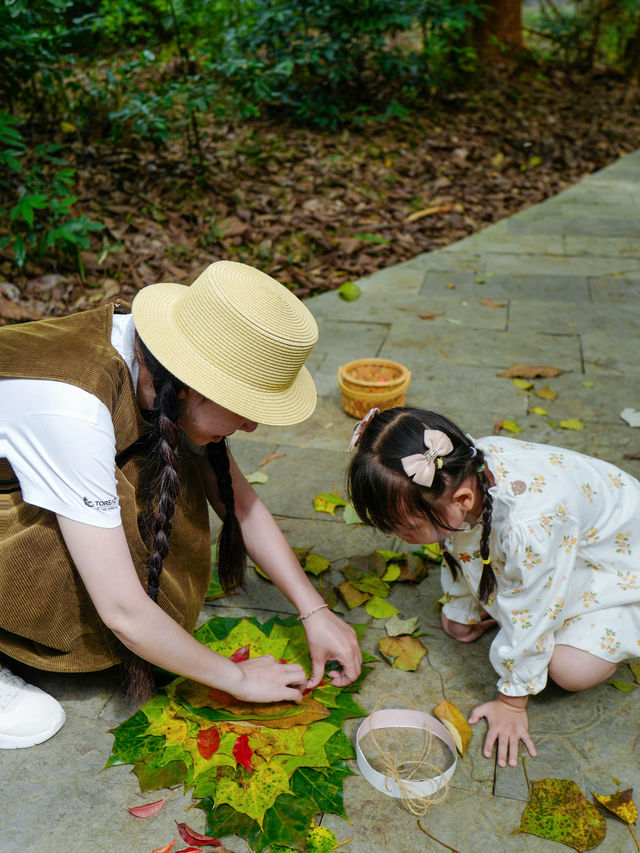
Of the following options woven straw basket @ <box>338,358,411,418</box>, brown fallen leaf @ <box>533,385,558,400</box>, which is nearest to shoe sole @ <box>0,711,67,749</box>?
woven straw basket @ <box>338,358,411,418</box>

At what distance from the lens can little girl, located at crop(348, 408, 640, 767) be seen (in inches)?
62.7

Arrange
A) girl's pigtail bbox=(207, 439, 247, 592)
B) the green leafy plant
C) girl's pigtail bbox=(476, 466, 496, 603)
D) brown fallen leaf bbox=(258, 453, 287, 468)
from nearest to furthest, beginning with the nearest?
girl's pigtail bbox=(476, 466, 496, 603), girl's pigtail bbox=(207, 439, 247, 592), brown fallen leaf bbox=(258, 453, 287, 468), the green leafy plant

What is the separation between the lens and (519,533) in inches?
63.6

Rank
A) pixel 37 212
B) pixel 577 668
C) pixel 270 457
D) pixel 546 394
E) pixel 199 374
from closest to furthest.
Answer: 1. pixel 199 374
2. pixel 577 668
3. pixel 270 457
4. pixel 546 394
5. pixel 37 212

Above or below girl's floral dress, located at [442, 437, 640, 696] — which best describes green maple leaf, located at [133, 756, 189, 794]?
below

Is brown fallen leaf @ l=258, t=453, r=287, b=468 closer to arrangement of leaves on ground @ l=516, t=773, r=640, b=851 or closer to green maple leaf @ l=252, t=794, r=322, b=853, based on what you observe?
green maple leaf @ l=252, t=794, r=322, b=853

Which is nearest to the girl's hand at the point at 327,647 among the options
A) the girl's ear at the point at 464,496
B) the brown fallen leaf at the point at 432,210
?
the girl's ear at the point at 464,496

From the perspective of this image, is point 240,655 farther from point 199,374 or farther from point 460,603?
point 199,374

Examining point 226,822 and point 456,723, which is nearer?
point 226,822

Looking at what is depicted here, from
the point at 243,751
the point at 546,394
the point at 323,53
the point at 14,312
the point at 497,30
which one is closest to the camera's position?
the point at 243,751

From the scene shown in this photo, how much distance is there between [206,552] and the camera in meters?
1.92

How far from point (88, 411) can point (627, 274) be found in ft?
12.8

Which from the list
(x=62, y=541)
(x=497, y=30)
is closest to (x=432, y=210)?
(x=497, y=30)

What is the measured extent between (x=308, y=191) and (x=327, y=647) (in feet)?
13.7
